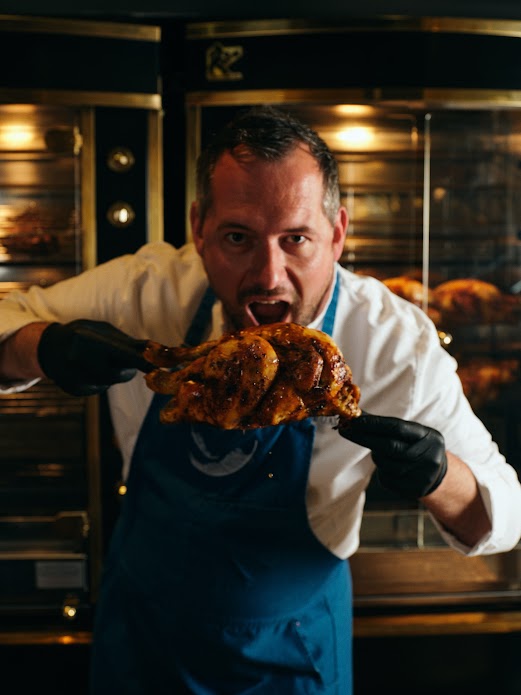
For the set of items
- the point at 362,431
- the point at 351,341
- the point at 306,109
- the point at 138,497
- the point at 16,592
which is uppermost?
the point at 306,109

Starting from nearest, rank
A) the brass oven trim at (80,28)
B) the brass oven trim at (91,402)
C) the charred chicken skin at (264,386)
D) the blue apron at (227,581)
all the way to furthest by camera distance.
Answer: the charred chicken skin at (264,386)
the blue apron at (227,581)
the brass oven trim at (80,28)
the brass oven trim at (91,402)

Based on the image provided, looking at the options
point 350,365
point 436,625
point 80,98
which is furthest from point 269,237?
point 436,625

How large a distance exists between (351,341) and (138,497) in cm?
67

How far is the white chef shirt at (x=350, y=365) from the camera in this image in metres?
1.70

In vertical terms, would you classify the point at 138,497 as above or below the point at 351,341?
below

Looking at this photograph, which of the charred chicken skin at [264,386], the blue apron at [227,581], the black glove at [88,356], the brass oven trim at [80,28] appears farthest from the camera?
the brass oven trim at [80,28]

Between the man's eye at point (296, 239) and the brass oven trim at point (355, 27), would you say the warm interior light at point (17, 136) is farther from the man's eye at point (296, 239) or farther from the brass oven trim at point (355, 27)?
the man's eye at point (296, 239)

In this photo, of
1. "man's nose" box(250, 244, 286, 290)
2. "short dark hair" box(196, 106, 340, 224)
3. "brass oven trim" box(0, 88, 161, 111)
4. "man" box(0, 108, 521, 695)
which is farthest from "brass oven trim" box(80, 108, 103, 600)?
"man's nose" box(250, 244, 286, 290)

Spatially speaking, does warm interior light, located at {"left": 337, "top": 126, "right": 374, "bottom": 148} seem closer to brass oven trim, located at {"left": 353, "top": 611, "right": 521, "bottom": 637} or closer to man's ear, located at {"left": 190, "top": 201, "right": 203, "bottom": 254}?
man's ear, located at {"left": 190, "top": 201, "right": 203, "bottom": 254}

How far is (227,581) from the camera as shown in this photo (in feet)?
5.55

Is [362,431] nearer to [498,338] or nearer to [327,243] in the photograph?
[327,243]

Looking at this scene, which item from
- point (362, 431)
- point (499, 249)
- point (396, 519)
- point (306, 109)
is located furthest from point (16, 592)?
point (499, 249)

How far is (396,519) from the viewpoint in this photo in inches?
101

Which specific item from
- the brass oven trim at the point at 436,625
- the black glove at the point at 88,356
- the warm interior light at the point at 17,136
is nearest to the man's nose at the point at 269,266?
the black glove at the point at 88,356
